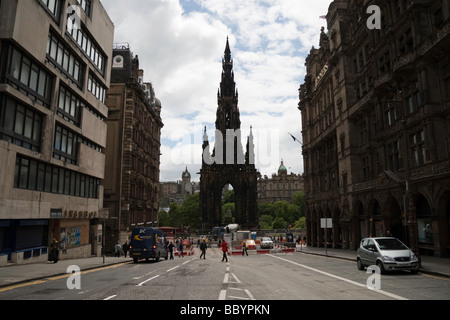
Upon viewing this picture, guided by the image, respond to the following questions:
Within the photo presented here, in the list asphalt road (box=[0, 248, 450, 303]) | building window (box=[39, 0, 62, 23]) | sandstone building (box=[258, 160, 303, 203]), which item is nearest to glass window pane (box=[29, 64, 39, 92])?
building window (box=[39, 0, 62, 23])

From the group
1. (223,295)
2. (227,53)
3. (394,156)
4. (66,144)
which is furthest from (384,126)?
(227,53)

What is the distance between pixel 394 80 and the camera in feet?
84.3

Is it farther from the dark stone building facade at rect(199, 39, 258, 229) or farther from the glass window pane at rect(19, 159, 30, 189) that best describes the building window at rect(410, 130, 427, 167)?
the dark stone building facade at rect(199, 39, 258, 229)

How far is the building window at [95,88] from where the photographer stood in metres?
32.7

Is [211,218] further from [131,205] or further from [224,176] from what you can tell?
[131,205]

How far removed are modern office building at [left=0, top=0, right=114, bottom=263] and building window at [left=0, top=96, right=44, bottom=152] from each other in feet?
0.20

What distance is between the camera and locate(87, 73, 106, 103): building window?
32.7 metres

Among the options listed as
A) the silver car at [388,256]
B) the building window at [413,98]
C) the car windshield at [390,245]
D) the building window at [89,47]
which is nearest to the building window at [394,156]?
the building window at [413,98]

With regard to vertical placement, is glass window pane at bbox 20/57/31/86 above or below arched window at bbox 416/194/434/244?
above

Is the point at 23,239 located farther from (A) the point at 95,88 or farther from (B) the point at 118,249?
(A) the point at 95,88

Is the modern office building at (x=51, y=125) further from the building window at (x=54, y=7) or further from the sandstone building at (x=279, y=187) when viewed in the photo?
the sandstone building at (x=279, y=187)

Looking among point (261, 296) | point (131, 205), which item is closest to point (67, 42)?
point (131, 205)

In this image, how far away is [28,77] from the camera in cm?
2188

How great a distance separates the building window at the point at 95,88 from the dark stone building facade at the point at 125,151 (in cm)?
622
